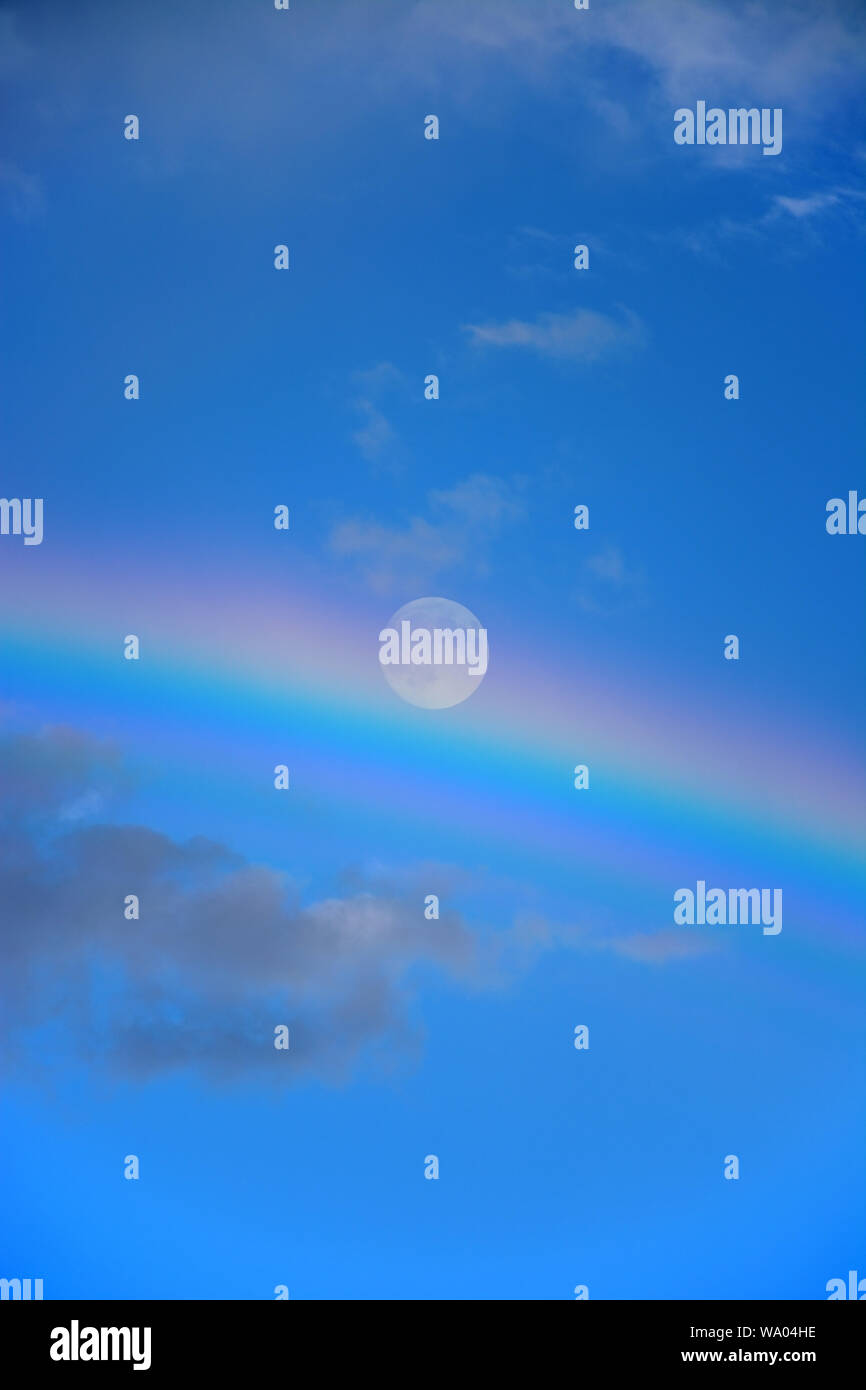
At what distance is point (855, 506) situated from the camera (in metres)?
9.99

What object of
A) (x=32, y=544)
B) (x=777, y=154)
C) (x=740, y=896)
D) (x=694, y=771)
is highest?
→ (x=777, y=154)

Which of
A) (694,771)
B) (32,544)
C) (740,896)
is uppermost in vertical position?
(32,544)

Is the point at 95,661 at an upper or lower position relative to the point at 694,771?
upper
